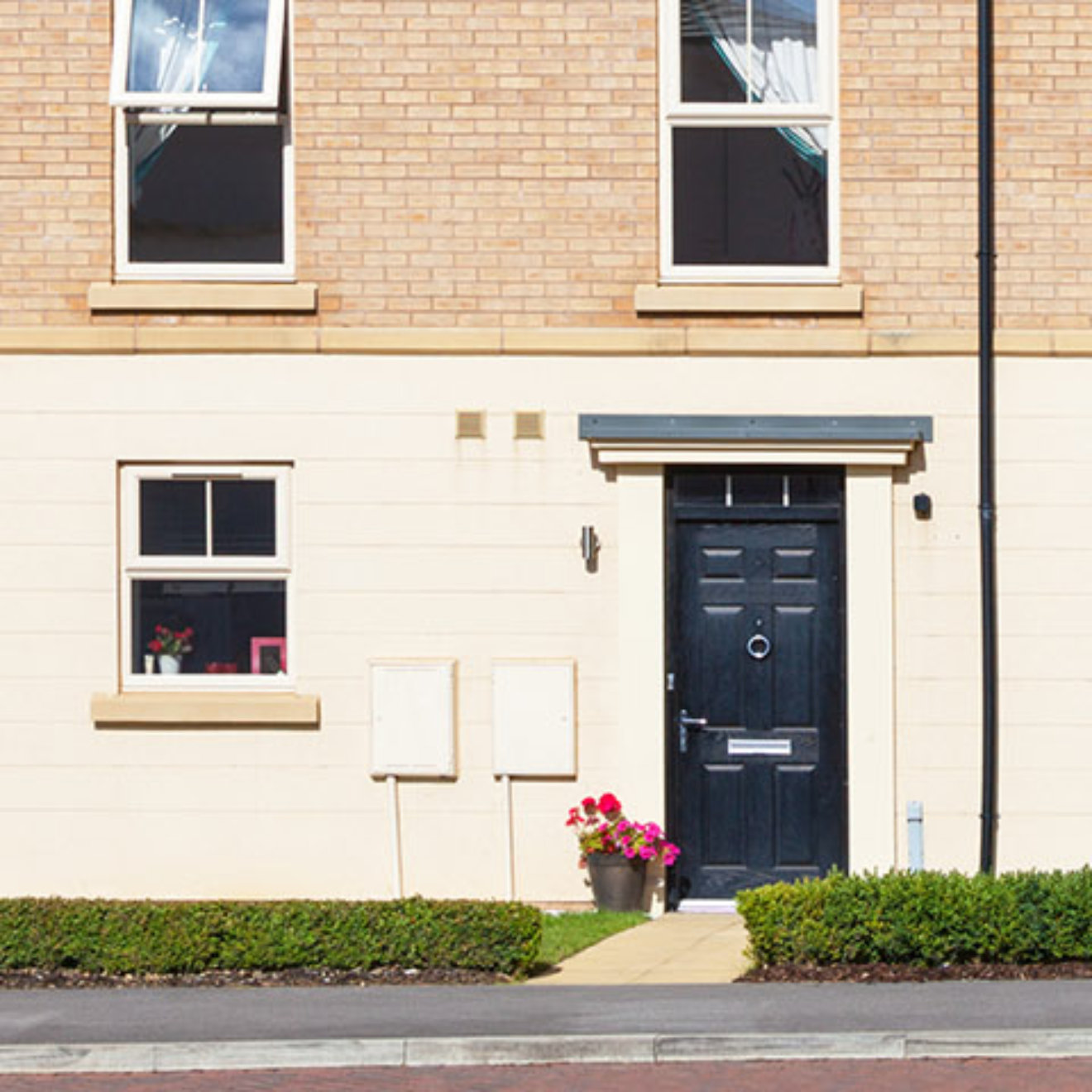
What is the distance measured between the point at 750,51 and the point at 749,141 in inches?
21.7

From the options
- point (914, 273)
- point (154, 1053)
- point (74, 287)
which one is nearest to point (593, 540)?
point (914, 273)

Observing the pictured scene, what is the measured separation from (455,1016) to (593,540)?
423 cm

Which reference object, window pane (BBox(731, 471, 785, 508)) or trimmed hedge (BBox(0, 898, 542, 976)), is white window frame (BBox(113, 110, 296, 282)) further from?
trimmed hedge (BBox(0, 898, 542, 976))

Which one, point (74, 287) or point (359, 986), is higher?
point (74, 287)

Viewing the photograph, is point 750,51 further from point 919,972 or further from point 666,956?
point 919,972

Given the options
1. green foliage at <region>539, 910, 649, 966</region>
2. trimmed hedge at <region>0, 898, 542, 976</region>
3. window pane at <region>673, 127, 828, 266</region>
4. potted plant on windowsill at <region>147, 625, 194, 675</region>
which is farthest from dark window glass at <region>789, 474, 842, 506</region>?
potted plant on windowsill at <region>147, 625, 194, 675</region>

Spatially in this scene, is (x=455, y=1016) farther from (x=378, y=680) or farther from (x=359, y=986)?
(x=378, y=680)

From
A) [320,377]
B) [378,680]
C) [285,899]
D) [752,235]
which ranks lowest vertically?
[285,899]

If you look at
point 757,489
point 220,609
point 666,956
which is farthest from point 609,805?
point 220,609

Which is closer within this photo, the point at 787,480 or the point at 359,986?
the point at 359,986

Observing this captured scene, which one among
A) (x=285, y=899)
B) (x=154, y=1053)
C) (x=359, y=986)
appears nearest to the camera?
(x=154, y=1053)

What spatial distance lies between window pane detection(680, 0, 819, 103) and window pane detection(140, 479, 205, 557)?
12.7 ft

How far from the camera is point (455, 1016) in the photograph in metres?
10.2

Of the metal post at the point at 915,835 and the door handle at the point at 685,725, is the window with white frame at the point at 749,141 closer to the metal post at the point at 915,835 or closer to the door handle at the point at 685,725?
the door handle at the point at 685,725
